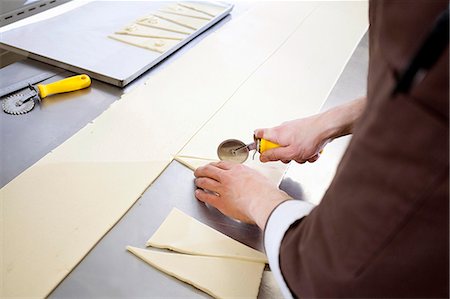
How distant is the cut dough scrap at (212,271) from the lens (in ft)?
2.03

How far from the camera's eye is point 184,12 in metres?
1.34

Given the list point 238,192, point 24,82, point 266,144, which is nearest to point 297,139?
point 266,144

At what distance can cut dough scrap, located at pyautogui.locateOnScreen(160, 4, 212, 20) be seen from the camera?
4.36 ft

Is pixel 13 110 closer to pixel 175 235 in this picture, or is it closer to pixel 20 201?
pixel 20 201

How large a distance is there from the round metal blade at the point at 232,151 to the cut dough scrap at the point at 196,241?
19cm

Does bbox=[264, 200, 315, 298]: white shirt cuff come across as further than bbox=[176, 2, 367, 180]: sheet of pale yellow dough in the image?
No

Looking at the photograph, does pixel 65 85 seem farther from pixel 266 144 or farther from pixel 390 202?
pixel 390 202

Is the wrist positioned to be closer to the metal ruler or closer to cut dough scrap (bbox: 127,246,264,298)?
cut dough scrap (bbox: 127,246,264,298)

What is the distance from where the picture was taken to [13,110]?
0.93 metres

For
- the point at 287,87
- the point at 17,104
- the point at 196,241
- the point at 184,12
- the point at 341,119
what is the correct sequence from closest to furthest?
the point at 196,241 → the point at 341,119 → the point at 17,104 → the point at 287,87 → the point at 184,12

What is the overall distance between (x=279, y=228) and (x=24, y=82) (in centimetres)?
80

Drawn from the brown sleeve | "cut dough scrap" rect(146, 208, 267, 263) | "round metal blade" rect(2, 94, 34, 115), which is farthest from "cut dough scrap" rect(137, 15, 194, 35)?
the brown sleeve

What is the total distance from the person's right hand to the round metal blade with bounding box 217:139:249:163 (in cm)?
6

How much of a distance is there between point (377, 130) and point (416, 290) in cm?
20
